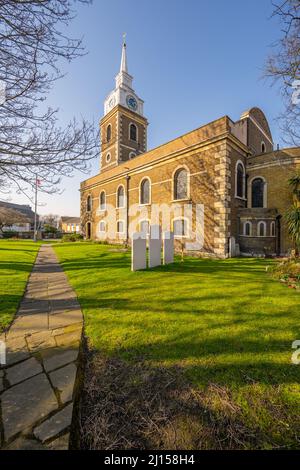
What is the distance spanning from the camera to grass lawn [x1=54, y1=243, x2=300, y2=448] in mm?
1782

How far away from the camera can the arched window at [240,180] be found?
14.2m

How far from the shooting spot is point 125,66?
98.0 feet

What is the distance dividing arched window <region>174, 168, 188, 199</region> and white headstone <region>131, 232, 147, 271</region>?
298 inches

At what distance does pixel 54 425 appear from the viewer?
169 cm

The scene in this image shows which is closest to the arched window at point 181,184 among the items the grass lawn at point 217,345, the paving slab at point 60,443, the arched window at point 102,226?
the grass lawn at point 217,345

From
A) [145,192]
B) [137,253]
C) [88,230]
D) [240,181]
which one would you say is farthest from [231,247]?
[88,230]

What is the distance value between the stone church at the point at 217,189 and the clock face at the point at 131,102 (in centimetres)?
1326

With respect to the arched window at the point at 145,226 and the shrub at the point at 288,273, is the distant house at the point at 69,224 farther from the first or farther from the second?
the shrub at the point at 288,273

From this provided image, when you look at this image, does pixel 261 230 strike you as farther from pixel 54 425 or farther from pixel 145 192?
pixel 54 425

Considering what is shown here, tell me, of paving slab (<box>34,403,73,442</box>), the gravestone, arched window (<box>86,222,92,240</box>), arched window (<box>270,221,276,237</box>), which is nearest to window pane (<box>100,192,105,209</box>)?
arched window (<box>86,222,92,240</box>)

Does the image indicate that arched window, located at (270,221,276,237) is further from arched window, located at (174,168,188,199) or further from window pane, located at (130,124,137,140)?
window pane, located at (130,124,137,140)
